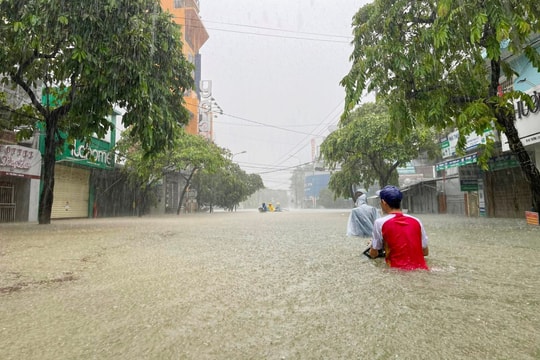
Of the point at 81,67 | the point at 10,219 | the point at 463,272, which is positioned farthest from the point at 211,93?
the point at 463,272

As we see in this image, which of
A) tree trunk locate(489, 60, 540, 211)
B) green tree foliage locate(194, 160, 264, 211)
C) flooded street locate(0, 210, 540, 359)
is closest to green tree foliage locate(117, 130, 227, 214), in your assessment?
green tree foliage locate(194, 160, 264, 211)

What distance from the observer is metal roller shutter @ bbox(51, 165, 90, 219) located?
1861 centimetres

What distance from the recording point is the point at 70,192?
19.7 m

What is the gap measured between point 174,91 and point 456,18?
8504mm

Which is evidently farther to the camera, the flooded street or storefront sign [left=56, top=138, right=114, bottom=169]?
storefront sign [left=56, top=138, right=114, bottom=169]

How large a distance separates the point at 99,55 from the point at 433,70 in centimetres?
792

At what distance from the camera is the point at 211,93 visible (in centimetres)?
4909

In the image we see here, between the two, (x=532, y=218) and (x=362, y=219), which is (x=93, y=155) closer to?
(x=362, y=219)

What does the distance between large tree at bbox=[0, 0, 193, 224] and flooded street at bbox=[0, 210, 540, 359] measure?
512cm

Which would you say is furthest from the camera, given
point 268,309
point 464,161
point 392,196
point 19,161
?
point 464,161

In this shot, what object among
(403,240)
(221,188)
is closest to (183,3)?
(221,188)

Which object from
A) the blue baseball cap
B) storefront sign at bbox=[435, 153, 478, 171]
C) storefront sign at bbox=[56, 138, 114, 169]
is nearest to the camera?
the blue baseball cap

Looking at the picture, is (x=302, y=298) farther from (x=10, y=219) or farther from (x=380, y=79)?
(x=10, y=219)

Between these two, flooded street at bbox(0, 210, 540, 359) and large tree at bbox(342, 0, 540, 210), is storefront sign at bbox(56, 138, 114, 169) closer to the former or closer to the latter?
flooded street at bbox(0, 210, 540, 359)
